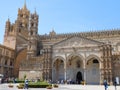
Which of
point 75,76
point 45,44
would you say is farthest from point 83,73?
point 45,44

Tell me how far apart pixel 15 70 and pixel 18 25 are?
15.1 metres

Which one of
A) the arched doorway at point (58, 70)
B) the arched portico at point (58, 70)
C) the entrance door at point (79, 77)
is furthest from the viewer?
the arched doorway at point (58, 70)

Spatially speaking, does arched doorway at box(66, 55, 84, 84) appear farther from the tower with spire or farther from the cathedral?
the tower with spire

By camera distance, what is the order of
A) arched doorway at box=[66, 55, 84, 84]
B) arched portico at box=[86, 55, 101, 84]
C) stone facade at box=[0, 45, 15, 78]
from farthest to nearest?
stone facade at box=[0, 45, 15, 78], arched doorway at box=[66, 55, 84, 84], arched portico at box=[86, 55, 101, 84]

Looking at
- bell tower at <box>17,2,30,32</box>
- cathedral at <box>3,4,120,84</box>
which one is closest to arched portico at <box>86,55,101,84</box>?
cathedral at <box>3,4,120,84</box>

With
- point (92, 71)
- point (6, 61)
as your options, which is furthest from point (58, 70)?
point (6, 61)

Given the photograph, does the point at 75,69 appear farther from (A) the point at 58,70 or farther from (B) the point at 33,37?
(B) the point at 33,37

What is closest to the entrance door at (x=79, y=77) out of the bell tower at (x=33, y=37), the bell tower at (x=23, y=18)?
the bell tower at (x=33, y=37)

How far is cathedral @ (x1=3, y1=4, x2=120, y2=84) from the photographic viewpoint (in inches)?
1495

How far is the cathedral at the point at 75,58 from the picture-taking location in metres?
38.0

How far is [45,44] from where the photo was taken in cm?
5056

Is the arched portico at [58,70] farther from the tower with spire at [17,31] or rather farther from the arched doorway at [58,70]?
the tower with spire at [17,31]

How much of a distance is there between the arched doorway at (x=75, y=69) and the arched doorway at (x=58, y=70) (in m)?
2.58

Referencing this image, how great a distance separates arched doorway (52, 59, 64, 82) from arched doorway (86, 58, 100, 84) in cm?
633
